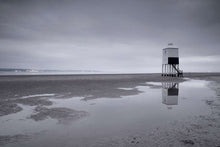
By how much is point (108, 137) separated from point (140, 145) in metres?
1.19

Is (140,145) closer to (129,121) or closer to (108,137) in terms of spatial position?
(108,137)

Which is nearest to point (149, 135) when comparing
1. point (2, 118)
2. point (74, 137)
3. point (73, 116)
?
point (74, 137)

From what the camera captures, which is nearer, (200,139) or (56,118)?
(200,139)

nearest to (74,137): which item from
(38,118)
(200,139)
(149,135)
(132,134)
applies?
(132,134)

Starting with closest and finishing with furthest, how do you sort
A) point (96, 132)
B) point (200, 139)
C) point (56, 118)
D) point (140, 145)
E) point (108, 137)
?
1. point (140, 145)
2. point (200, 139)
3. point (108, 137)
4. point (96, 132)
5. point (56, 118)

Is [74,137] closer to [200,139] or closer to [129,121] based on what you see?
[129,121]

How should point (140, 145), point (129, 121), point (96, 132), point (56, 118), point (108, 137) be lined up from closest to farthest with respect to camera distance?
point (140, 145)
point (108, 137)
point (96, 132)
point (129, 121)
point (56, 118)

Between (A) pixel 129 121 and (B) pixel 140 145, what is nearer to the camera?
(B) pixel 140 145

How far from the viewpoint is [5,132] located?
593cm

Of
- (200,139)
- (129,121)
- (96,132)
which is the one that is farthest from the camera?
(129,121)

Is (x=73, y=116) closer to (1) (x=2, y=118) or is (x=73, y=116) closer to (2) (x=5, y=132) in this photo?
(2) (x=5, y=132)

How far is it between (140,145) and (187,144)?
147 centimetres

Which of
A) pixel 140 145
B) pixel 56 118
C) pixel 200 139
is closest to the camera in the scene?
pixel 140 145

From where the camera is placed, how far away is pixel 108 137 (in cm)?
525
